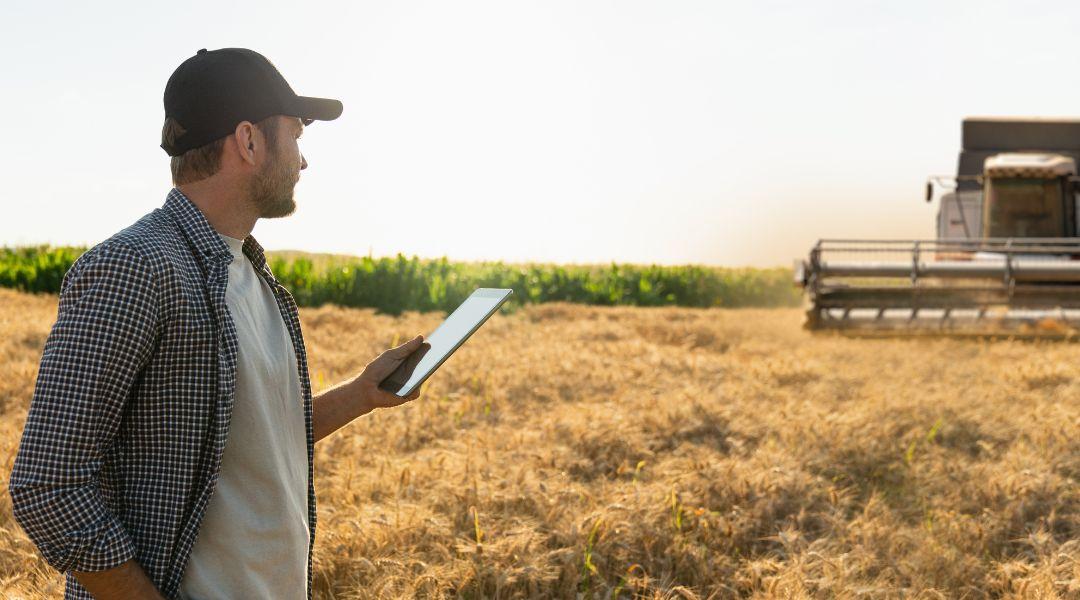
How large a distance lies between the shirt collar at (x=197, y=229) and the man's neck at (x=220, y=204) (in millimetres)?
17

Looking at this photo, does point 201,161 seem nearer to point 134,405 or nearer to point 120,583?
point 134,405

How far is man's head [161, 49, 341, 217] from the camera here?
66.6 inches

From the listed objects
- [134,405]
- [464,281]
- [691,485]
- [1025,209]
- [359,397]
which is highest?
[1025,209]

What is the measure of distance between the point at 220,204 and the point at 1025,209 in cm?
1366

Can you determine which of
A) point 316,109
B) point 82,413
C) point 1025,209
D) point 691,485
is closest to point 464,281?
point 1025,209

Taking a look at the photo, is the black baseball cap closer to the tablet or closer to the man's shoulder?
the man's shoulder

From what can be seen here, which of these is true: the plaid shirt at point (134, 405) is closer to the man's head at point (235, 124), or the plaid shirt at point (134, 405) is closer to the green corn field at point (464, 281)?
the man's head at point (235, 124)

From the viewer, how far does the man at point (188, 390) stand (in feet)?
4.69

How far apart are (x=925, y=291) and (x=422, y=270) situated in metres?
12.4

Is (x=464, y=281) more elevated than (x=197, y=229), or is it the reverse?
(x=197, y=229)

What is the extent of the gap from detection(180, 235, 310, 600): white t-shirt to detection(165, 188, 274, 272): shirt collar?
2.5 inches

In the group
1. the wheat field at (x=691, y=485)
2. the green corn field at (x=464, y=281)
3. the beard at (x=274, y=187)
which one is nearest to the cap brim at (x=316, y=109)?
the beard at (x=274, y=187)

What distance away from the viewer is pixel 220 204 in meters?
1.75

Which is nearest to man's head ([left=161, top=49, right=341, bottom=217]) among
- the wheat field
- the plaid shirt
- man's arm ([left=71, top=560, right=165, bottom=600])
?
the plaid shirt
